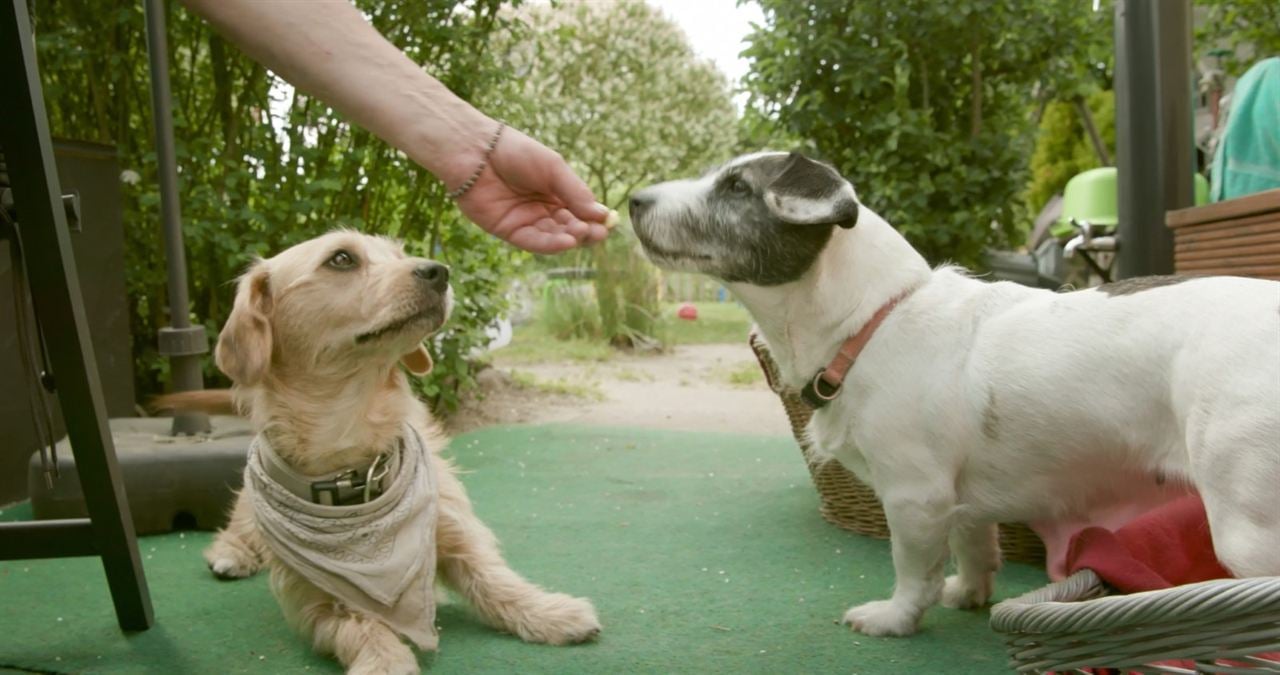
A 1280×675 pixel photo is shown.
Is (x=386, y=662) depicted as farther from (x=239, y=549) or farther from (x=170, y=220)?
(x=170, y=220)

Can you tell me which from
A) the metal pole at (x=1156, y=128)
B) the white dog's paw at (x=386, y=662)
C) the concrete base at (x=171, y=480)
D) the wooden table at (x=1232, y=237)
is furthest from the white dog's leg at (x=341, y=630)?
the metal pole at (x=1156, y=128)

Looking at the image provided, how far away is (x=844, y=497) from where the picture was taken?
305cm

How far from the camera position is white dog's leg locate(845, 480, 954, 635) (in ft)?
6.80

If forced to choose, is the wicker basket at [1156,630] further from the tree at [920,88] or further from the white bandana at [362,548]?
the tree at [920,88]

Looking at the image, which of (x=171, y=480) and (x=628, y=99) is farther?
(x=628, y=99)

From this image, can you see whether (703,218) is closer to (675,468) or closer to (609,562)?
(609,562)

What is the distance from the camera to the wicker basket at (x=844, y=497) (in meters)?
2.76

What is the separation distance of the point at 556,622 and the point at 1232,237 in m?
1.78

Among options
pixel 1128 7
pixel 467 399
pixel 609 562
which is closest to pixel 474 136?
pixel 609 562

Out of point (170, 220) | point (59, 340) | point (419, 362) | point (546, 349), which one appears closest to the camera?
point (59, 340)

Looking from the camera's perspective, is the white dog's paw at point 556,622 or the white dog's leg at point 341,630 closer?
the white dog's leg at point 341,630

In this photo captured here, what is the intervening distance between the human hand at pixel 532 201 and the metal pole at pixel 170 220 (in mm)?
1873

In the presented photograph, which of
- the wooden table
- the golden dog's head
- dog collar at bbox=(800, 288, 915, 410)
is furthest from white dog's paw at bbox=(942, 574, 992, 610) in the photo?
the golden dog's head

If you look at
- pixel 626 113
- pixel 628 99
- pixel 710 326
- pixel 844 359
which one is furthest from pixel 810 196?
pixel 710 326
